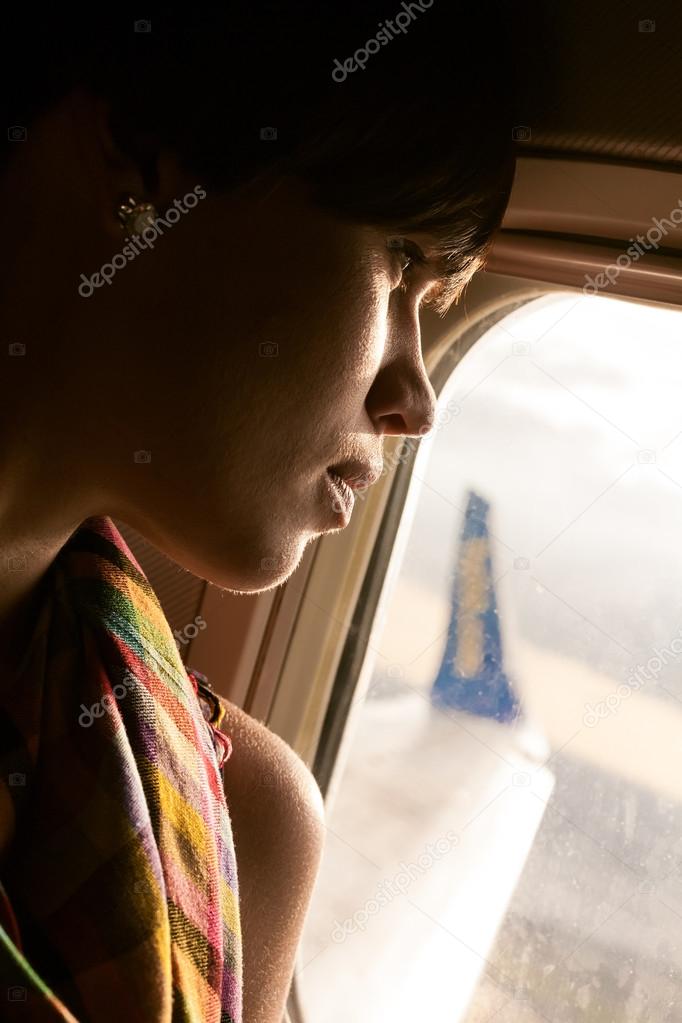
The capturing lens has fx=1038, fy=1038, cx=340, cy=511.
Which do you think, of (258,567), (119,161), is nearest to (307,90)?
(119,161)

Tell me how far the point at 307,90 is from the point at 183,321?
0.20m

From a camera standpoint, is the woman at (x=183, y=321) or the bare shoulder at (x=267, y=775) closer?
the woman at (x=183, y=321)

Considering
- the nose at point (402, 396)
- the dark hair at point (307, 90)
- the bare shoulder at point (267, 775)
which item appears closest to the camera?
the dark hair at point (307, 90)

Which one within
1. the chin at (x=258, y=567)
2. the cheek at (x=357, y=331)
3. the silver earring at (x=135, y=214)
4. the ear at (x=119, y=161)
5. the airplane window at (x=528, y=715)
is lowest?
the airplane window at (x=528, y=715)

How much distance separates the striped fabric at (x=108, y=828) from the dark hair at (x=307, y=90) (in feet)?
1.41

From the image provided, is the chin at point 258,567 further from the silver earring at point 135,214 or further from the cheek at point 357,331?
the silver earring at point 135,214

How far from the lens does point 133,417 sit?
86 centimetres

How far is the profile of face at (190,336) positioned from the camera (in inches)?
32.9

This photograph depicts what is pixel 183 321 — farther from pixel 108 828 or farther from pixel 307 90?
pixel 108 828

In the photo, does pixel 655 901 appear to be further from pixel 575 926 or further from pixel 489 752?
pixel 489 752

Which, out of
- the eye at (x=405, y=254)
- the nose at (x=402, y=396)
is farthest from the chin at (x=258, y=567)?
the eye at (x=405, y=254)

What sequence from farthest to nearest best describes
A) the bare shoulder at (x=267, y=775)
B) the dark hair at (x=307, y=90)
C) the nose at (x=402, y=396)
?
the bare shoulder at (x=267, y=775), the nose at (x=402, y=396), the dark hair at (x=307, y=90)

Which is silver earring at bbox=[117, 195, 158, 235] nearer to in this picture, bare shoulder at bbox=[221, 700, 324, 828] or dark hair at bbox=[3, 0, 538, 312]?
dark hair at bbox=[3, 0, 538, 312]

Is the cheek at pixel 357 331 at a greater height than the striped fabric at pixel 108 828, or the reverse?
the cheek at pixel 357 331
